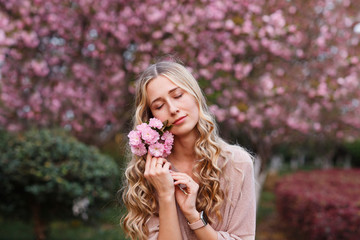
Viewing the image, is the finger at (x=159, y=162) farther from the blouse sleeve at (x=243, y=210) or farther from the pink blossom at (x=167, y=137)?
the blouse sleeve at (x=243, y=210)

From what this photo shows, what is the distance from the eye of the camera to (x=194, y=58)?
17.4 ft

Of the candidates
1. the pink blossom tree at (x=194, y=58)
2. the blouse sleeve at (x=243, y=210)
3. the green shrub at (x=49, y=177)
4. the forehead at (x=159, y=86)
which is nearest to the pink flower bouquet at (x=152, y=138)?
the forehead at (x=159, y=86)

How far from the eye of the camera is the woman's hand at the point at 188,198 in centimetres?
200

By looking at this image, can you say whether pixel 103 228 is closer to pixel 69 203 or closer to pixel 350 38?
pixel 69 203

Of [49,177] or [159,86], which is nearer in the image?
[159,86]

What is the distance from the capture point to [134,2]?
575 centimetres

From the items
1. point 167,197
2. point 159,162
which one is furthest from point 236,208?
point 159,162

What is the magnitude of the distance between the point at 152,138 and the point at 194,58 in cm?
347

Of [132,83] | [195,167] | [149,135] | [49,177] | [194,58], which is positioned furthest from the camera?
[194,58]

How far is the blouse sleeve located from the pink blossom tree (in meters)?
2.96

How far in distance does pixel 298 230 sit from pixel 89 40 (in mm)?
4303

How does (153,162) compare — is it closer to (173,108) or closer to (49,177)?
(173,108)

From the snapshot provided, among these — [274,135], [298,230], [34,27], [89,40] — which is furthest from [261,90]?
[34,27]

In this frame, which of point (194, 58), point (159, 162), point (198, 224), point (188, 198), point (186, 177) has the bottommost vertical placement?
point (198, 224)
